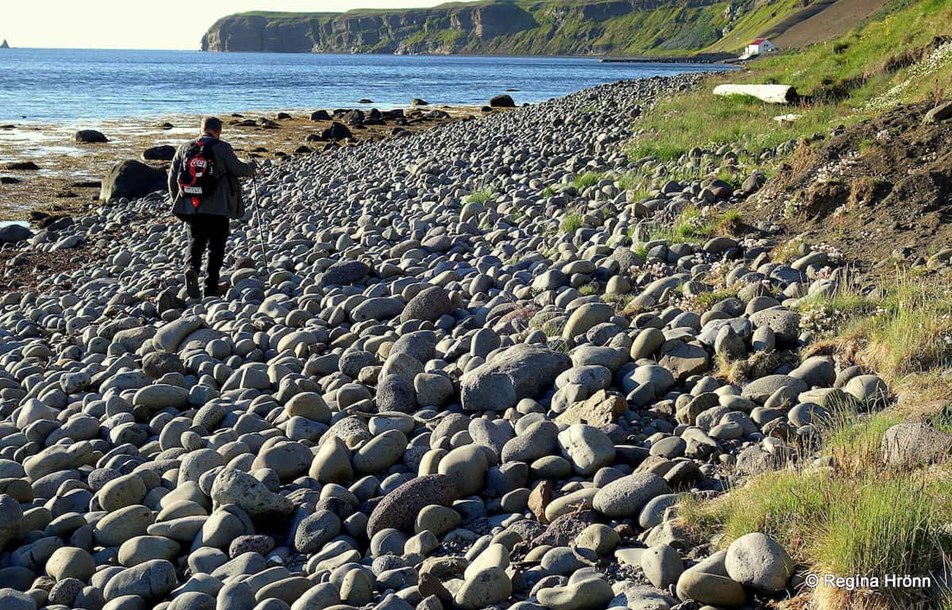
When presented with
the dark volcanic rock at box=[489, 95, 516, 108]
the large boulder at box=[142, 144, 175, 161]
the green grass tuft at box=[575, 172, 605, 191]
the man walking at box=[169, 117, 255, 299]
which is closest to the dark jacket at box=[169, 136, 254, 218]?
the man walking at box=[169, 117, 255, 299]

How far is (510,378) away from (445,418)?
56 centimetres

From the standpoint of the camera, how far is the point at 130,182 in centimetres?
2034

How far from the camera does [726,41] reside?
15762 centimetres

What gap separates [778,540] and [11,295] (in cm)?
1140

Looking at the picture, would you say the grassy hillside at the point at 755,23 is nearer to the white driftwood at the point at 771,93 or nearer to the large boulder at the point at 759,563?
the white driftwood at the point at 771,93

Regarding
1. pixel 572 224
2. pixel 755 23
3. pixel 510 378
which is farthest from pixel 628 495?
pixel 755 23

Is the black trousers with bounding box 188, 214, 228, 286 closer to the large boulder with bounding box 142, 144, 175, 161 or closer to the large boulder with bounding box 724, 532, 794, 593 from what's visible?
the large boulder with bounding box 724, 532, 794, 593

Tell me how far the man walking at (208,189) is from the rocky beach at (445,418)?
57cm

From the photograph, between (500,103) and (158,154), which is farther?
(500,103)

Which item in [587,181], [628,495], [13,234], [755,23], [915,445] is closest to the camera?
[915,445]

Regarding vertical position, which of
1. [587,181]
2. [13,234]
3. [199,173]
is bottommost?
[13,234]

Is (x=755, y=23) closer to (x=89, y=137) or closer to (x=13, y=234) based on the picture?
(x=89, y=137)

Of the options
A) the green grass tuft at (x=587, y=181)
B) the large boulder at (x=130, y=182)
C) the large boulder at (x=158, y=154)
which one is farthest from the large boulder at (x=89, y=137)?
the green grass tuft at (x=587, y=181)

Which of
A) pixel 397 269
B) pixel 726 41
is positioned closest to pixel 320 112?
pixel 397 269
